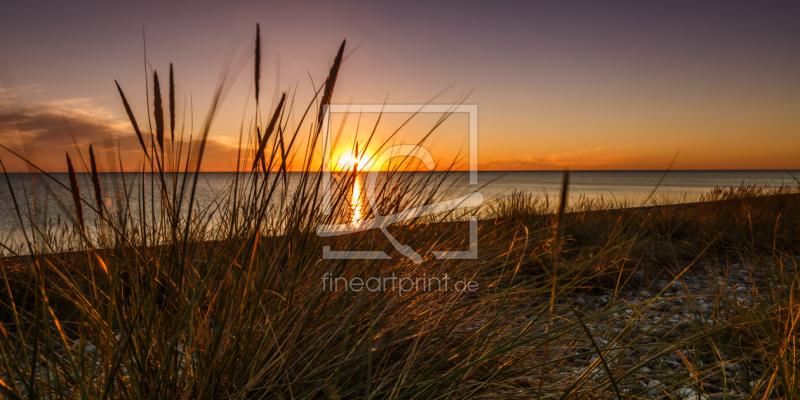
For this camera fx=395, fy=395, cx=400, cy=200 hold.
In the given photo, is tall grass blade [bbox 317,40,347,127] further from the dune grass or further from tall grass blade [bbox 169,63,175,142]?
tall grass blade [bbox 169,63,175,142]

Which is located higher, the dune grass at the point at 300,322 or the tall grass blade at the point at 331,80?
the tall grass blade at the point at 331,80

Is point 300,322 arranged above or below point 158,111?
below

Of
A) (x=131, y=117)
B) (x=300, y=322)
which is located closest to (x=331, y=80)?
(x=131, y=117)

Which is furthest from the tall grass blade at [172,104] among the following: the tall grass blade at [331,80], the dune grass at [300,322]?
the tall grass blade at [331,80]

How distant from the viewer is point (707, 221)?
4602 mm

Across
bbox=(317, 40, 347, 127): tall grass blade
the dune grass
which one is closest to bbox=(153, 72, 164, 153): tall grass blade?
the dune grass

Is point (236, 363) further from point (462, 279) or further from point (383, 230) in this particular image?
point (462, 279)

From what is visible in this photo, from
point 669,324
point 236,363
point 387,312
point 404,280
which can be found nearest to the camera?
point 236,363

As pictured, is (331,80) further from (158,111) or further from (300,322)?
(300,322)

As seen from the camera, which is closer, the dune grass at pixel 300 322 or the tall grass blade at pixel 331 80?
the dune grass at pixel 300 322

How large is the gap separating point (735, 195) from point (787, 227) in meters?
3.27

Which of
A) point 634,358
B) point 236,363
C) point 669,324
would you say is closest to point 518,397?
point 236,363

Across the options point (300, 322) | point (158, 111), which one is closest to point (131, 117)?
point (158, 111)

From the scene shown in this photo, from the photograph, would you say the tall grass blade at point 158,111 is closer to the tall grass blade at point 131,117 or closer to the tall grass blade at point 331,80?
the tall grass blade at point 131,117
